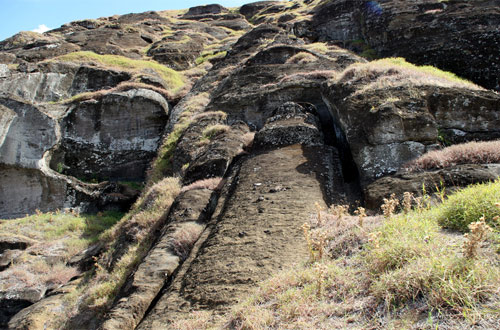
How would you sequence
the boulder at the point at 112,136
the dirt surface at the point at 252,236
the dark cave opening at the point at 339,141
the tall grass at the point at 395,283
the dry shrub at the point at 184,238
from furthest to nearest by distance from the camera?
the boulder at the point at 112,136
the dark cave opening at the point at 339,141
the dry shrub at the point at 184,238
the dirt surface at the point at 252,236
the tall grass at the point at 395,283

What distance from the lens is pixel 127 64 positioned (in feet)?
97.1

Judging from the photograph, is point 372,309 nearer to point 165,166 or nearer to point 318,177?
point 318,177

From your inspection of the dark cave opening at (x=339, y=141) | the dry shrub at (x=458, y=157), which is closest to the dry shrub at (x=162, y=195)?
the dark cave opening at (x=339, y=141)

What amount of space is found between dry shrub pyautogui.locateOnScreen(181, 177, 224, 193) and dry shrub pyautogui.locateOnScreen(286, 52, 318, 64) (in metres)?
10.9

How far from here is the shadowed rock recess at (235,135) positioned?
7.19 m

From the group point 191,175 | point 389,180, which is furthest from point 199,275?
point 191,175

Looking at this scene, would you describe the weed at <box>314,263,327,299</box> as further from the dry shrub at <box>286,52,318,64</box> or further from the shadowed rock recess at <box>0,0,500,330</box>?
the dry shrub at <box>286,52,318,64</box>

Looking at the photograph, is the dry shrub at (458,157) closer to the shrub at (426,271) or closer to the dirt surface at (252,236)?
the dirt surface at (252,236)

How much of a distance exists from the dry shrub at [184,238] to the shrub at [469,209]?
16.3 feet

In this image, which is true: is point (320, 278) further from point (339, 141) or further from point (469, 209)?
point (339, 141)

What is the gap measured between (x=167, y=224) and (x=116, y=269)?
172 centimetres

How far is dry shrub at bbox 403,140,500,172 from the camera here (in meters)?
7.67

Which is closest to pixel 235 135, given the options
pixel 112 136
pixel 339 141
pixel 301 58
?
pixel 339 141

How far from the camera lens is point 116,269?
941 centimetres
